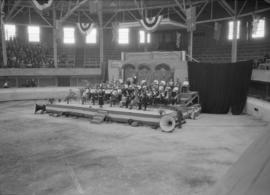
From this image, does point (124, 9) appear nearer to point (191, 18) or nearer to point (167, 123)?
point (191, 18)

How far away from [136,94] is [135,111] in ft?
5.27

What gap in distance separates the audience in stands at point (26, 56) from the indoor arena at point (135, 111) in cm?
11

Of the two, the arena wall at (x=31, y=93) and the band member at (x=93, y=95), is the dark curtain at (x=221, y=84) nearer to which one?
the band member at (x=93, y=95)

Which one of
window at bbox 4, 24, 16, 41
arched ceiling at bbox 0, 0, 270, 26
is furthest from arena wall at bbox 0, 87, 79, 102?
window at bbox 4, 24, 16, 41

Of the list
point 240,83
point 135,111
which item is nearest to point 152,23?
point 240,83

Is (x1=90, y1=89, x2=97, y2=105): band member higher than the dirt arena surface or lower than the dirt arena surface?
higher

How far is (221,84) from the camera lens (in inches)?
688

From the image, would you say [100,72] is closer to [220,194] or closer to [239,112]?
[239,112]

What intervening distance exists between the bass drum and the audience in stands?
18383mm

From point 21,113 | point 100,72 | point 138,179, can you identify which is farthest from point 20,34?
point 138,179

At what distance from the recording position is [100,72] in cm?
2825

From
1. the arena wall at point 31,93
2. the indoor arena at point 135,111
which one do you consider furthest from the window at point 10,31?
the arena wall at point 31,93

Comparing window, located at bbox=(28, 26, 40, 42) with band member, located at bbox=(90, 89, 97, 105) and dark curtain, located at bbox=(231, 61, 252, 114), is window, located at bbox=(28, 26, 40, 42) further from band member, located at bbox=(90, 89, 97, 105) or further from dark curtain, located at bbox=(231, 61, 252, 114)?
dark curtain, located at bbox=(231, 61, 252, 114)

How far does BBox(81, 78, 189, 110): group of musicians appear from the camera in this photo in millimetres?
15534
